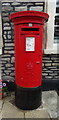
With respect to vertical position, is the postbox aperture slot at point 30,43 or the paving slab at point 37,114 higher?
the postbox aperture slot at point 30,43

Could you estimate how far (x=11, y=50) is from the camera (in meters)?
3.35

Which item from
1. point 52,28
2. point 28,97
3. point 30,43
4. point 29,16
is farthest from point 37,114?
point 52,28

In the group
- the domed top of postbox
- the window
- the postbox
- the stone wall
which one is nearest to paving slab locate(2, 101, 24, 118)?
the postbox

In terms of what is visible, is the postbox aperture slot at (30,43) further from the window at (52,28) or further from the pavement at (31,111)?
the pavement at (31,111)

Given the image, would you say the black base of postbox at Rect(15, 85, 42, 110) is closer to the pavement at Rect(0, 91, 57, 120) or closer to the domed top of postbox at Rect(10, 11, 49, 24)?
the pavement at Rect(0, 91, 57, 120)

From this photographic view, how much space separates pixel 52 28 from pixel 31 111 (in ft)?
6.67

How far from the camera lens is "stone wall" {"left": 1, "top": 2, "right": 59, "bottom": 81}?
3111 millimetres

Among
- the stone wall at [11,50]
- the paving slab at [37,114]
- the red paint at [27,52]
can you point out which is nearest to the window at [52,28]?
the stone wall at [11,50]

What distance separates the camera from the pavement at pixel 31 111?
8.05ft

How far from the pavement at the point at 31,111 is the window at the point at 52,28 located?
1.26m

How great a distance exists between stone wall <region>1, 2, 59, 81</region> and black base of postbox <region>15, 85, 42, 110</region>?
0.91 meters

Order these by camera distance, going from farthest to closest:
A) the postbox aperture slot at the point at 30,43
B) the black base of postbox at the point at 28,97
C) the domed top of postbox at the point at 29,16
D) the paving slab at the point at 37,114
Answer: the black base of postbox at the point at 28,97
the paving slab at the point at 37,114
the postbox aperture slot at the point at 30,43
the domed top of postbox at the point at 29,16

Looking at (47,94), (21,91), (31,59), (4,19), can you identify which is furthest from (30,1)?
(47,94)

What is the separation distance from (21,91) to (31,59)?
0.72 meters
